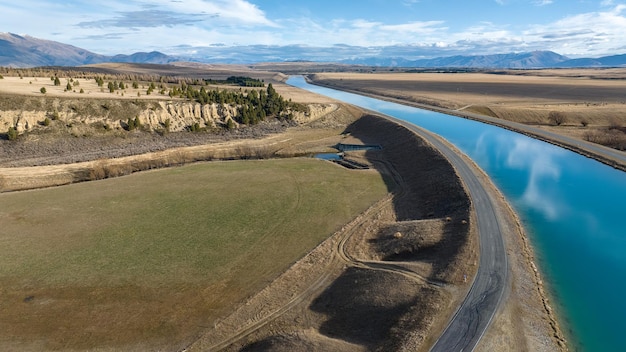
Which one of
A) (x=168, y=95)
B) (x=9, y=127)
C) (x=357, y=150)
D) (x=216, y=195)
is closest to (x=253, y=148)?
(x=357, y=150)

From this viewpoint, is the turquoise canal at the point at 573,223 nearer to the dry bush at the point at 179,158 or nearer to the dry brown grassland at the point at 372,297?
the dry brown grassland at the point at 372,297

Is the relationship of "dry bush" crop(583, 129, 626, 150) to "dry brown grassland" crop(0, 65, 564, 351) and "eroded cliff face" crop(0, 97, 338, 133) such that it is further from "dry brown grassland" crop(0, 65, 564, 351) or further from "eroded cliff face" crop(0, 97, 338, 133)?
"eroded cliff face" crop(0, 97, 338, 133)

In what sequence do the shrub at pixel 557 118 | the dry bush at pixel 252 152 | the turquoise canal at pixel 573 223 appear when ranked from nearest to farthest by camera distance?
the turquoise canal at pixel 573 223
the dry bush at pixel 252 152
the shrub at pixel 557 118

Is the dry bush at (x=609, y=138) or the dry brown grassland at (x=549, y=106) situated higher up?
the dry brown grassland at (x=549, y=106)

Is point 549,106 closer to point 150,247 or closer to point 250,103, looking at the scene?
point 250,103

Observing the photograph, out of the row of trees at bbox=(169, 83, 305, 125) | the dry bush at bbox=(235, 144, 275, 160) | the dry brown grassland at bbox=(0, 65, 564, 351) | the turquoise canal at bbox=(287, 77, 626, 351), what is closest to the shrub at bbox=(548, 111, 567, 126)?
the turquoise canal at bbox=(287, 77, 626, 351)

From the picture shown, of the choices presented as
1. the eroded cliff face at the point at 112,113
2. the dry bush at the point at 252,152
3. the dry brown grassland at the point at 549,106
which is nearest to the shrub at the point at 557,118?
the dry brown grassland at the point at 549,106

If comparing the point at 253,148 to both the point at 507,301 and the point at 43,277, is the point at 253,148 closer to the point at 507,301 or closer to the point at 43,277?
the point at 43,277
